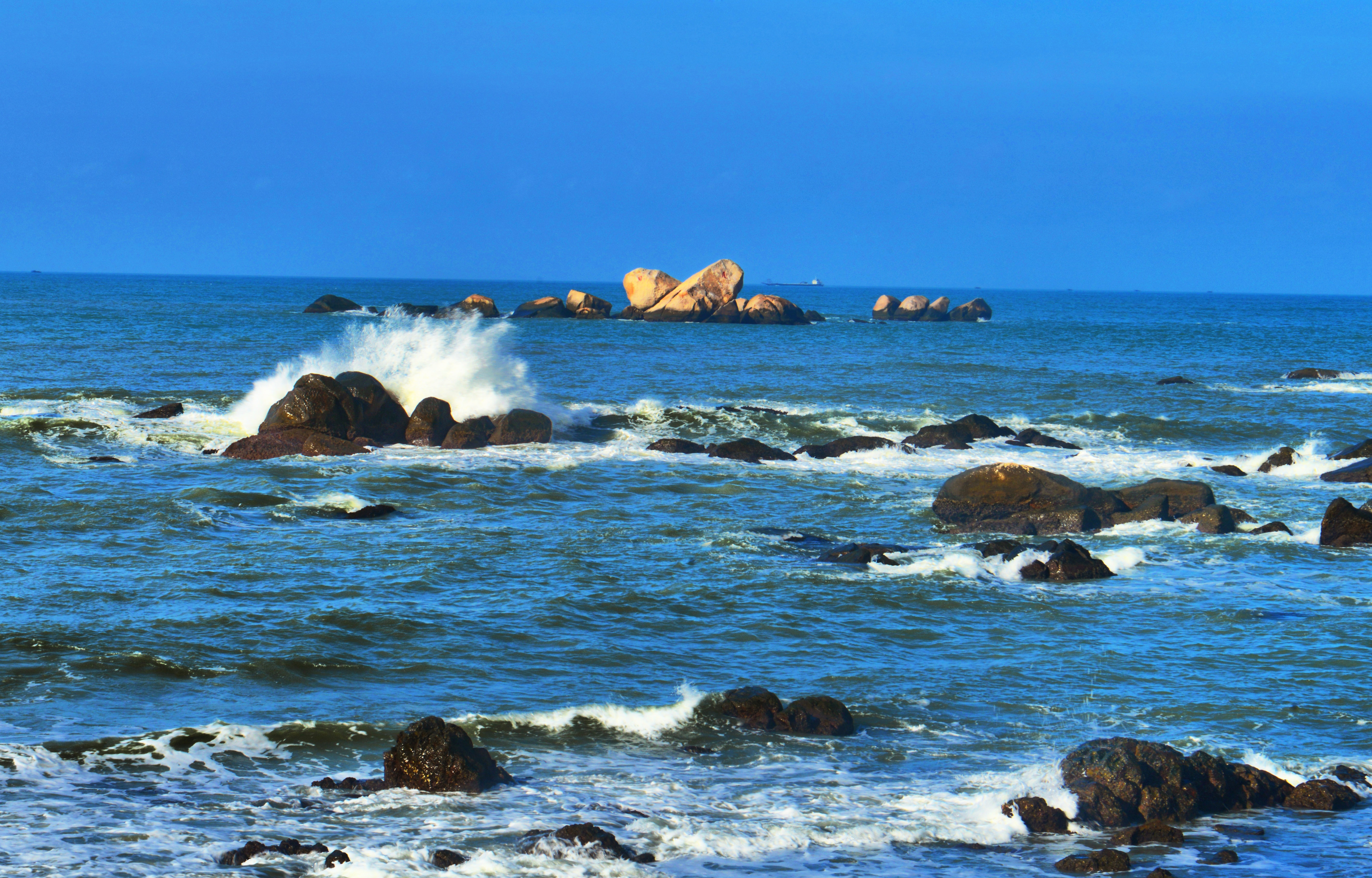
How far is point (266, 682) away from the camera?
9.49 meters

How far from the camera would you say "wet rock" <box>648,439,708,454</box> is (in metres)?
23.1

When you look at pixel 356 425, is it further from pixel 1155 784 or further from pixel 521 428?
pixel 1155 784

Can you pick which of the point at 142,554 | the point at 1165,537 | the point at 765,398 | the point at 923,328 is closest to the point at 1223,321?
the point at 923,328

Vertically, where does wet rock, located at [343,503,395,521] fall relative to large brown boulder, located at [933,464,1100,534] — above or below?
below

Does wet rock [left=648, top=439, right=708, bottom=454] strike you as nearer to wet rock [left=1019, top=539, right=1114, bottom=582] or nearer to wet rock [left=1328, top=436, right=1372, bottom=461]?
wet rock [left=1019, top=539, right=1114, bottom=582]

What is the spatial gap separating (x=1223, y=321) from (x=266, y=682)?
10008 centimetres

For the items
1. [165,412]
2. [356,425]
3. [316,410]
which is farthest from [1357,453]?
[165,412]

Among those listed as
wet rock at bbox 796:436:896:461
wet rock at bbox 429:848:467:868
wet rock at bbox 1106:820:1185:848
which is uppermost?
wet rock at bbox 796:436:896:461

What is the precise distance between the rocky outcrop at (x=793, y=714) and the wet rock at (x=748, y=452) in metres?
13.5

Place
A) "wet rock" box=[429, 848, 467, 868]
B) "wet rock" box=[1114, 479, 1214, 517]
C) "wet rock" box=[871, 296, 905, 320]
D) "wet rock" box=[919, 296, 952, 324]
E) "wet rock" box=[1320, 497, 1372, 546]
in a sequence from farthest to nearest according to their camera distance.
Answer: "wet rock" box=[871, 296, 905, 320]
"wet rock" box=[919, 296, 952, 324]
"wet rock" box=[1114, 479, 1214, 517]
"wet rock" box=[1320, 497, 1372, 546]
"wet rock" box=[429, 848, 467, 868]

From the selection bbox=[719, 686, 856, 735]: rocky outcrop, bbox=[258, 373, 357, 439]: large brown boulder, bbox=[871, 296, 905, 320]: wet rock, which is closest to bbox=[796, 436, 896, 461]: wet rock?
bbox=[258, 373, 357, 439]: large brown boulder

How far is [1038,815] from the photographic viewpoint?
6.96 meters

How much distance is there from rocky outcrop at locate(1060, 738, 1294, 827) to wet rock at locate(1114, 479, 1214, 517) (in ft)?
33.5

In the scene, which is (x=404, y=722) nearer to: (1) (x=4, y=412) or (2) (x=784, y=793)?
(2) (x=784, y=793)
